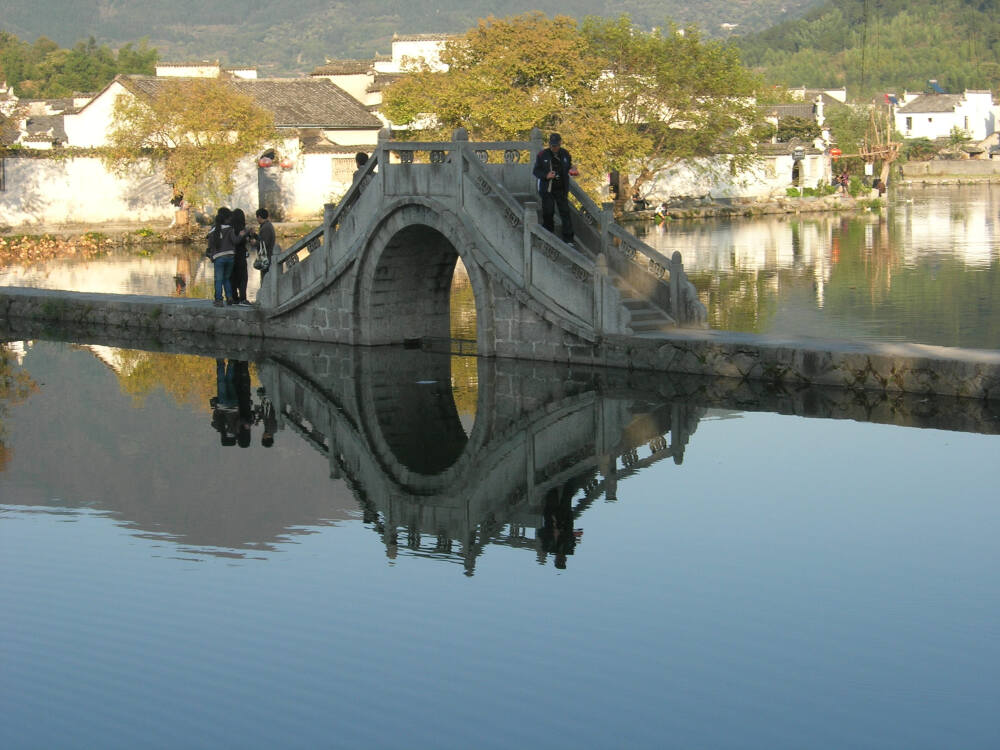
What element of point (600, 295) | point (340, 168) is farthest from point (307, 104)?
point (600, 295)

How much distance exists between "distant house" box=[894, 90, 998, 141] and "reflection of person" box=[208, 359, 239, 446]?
139 m

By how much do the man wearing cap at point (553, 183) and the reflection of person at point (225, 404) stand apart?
519 centimetres

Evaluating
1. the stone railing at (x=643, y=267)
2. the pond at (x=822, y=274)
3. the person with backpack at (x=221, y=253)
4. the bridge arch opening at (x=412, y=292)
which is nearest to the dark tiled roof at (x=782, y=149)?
the pond at (x=822, y=274)

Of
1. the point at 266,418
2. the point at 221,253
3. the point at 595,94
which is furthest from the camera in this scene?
the point at 595,94

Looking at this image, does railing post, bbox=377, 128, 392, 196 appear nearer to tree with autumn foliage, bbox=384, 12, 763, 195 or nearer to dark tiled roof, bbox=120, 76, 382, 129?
tree with autumn foliage, bbox=384, 12, 763, 195

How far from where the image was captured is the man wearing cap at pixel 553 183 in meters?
21.3

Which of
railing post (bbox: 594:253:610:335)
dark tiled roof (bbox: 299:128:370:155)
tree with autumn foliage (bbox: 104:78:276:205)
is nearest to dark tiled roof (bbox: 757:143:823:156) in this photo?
dark tiled roof (bbox: 299:128:370:155)

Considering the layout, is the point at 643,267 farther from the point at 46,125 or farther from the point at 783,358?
the point at 46,125

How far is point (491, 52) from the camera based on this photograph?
56.6 meters

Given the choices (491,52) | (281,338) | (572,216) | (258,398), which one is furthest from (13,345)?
(491,52)

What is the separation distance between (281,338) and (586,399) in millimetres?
8303

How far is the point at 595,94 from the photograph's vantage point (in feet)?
190

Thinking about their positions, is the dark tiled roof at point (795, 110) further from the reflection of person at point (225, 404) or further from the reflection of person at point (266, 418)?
the reflection of person at point (266, 418)

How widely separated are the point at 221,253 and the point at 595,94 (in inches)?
1368
